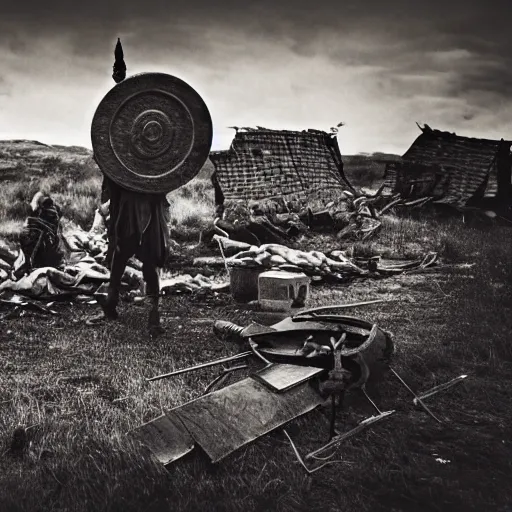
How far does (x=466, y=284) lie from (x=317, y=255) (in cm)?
125

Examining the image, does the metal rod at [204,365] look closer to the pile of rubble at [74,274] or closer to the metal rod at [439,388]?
the pile of rubble at [74,274]

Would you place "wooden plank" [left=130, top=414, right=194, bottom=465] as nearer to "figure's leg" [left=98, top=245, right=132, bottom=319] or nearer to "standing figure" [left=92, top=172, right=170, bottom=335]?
"standing figure" [left=92, top=172, right=170, bottom=335]

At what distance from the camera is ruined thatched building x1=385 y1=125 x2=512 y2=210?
5.09 m

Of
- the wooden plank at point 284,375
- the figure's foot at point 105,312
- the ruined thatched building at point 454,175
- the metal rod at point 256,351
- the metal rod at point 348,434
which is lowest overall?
the metal rod at point 348,434

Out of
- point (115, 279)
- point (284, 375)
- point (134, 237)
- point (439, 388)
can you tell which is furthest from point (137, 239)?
point (439, 388)

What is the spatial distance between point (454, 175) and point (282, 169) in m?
1.53

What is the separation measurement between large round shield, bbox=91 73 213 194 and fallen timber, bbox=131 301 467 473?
1157 millimetres

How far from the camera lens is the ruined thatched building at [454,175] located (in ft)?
16.7

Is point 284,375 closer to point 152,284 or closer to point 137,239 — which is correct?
point 152,284

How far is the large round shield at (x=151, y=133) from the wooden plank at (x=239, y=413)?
160 cm

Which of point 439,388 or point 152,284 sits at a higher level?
point 152,284

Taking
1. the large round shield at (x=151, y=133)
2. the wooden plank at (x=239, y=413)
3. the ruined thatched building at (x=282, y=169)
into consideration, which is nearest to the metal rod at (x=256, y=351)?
the wooden plank at (x=239, y=413)

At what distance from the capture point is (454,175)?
16.8ft

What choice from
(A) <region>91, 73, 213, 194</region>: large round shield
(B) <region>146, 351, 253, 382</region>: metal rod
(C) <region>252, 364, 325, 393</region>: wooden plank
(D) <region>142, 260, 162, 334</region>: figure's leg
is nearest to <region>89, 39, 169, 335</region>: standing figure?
(D) <region>142, 260, 162, 334</region>: figure's leg
